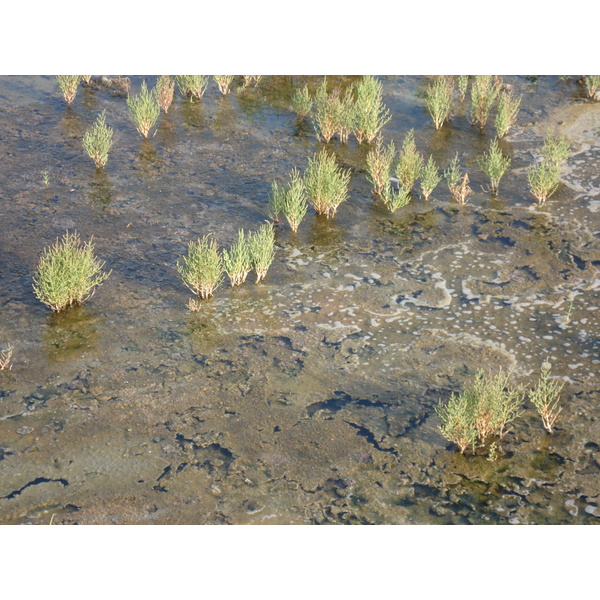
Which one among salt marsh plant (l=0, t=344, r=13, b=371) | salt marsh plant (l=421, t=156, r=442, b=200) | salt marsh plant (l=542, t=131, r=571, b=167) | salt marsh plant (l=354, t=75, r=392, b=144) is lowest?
salt marsh plant (l=0, t=344, r=13, b=371)

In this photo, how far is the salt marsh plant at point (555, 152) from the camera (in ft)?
29.6

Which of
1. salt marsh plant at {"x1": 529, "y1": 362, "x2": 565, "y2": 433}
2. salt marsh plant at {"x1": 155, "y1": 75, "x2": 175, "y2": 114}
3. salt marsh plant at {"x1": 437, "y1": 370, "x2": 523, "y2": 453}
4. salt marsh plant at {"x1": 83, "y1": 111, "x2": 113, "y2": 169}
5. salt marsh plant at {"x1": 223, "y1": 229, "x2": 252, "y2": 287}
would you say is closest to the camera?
salt marsh plant at {"x1": 437, "y1": 370, "x2": 523, "y2": 453}

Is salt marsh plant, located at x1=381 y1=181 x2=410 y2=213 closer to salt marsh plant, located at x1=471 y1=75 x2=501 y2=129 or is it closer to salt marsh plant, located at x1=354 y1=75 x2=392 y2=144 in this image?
salt marsh plant, located at x1=354 y1=75 x2=392 y2=144

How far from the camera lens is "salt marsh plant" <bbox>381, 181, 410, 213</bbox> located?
27.6 ft

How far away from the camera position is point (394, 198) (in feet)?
27.9

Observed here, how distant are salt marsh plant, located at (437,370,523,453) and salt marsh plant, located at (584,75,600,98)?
24.7 feet

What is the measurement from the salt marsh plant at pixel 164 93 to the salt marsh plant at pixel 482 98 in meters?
4.55

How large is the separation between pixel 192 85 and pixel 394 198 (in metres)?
4.49

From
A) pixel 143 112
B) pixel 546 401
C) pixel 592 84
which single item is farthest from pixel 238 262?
pixel 592 84

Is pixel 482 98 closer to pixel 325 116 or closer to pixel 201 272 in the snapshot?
pixel 325 116

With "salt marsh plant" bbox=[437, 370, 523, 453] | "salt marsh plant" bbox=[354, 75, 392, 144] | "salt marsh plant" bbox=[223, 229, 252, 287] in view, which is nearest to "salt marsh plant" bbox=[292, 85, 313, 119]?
"salt marsh plant" bbox=[354, 75, 392, 144]

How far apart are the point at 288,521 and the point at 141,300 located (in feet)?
9.86

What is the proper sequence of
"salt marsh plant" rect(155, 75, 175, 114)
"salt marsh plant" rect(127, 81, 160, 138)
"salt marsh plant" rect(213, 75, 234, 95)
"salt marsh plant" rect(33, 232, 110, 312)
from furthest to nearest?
"salt marsh plant" rect(213, 75, 234, 95), "salt marsh plant" rect(155, 75, 175, 114), "salt marsh plant" rect(127, 81, 160, 138), "salt marsh plant" rect(33, 232, 110, 312)
